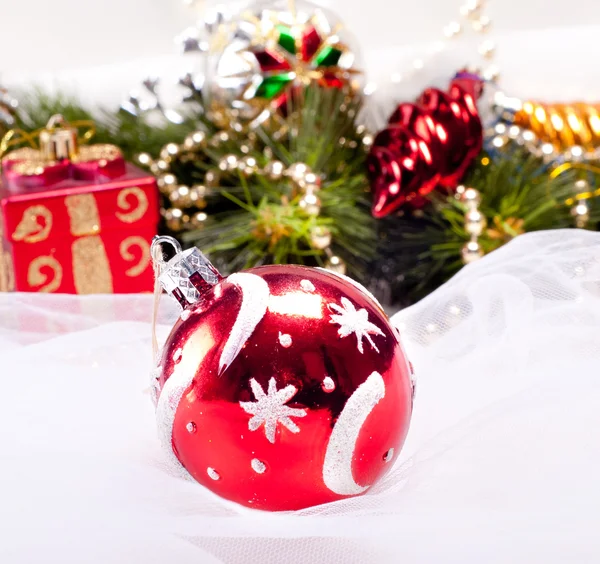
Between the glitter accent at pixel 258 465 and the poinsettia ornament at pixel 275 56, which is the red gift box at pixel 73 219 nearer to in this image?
the poinsettia ornament at pixel 275 56

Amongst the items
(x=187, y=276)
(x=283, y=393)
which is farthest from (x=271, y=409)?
(x=187, y=276)

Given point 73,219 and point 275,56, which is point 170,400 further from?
point 275,56

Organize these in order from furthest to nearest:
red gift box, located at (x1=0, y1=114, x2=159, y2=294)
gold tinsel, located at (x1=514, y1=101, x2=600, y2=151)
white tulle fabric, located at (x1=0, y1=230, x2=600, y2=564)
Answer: gold tinsel, located at (x1=514, y1=101, x2=600, y2=151) → red gift box, located at (x1=0, y1=114, x2=159, y2=294) → white tulle fabric, located at (x1=0, y1=230, x2=600, y2=564)

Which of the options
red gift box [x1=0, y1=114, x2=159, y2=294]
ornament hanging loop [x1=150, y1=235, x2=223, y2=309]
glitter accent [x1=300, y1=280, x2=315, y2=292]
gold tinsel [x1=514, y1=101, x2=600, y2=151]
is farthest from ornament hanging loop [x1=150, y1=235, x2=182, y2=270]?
gold tinsel [x1=514, y1=101, x2=600, y2=151]

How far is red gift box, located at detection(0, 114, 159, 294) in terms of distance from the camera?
924 mm

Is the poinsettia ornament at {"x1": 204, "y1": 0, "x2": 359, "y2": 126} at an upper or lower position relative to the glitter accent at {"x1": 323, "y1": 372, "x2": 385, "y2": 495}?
upper

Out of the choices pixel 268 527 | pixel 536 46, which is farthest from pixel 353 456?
pixel 536 46

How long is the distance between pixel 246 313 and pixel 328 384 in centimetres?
7

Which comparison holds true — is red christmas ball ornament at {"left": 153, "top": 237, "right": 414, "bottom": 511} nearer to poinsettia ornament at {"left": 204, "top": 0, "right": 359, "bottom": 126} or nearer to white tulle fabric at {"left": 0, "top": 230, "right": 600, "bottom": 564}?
white tulle fabric at {"left": 0, "top": 230, "right": 600, "bottom": 564}

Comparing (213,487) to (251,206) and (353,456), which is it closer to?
(353,456)

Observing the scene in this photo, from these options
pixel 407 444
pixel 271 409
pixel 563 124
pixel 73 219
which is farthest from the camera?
pixel 563 124

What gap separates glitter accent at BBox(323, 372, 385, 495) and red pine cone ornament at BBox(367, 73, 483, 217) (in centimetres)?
47

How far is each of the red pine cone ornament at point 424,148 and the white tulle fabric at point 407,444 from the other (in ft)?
0.76

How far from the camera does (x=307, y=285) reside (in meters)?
0.52
